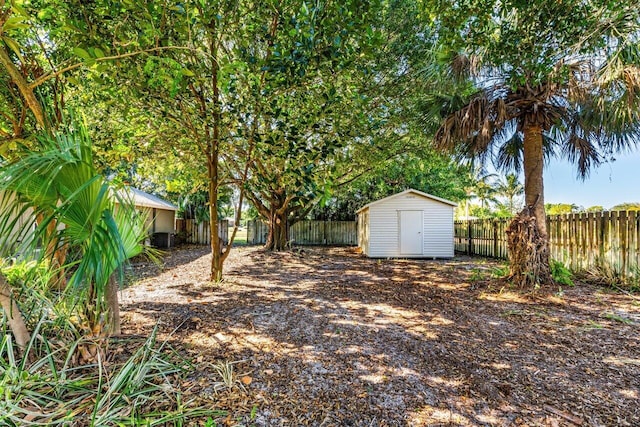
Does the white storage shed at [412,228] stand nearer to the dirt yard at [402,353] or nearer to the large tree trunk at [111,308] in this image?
the dirt yard at [402,353]

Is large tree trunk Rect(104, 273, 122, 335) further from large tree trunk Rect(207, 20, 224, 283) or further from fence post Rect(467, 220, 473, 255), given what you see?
fence post Rect(467, 220, 473, 255)

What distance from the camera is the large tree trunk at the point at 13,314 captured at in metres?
2.12

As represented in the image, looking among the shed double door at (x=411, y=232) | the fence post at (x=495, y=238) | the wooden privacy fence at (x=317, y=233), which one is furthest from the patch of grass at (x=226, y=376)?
the wooden privacy fence at (x=317, y=233)

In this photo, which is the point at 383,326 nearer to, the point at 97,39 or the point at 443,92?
the point at 97,39

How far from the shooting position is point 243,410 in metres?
1.99

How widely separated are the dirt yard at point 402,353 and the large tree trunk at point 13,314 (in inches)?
34.9

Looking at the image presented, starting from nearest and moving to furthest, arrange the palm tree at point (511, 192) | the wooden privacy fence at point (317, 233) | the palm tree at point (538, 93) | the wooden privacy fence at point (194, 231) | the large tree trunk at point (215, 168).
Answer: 1. the palm tree at point (538, 93)
2. the large tree trunk at point (215, 168)
3. the wooden privacy fence at point (194, 231)
4. the wooden privacy fence at point (317, 233)
5. the palm tree at point (511, 192)

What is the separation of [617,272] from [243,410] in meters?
7.07

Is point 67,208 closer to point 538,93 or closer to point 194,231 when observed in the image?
point 538,93

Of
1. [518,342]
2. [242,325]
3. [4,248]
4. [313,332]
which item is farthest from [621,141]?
[4,248]

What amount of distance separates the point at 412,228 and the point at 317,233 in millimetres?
7047

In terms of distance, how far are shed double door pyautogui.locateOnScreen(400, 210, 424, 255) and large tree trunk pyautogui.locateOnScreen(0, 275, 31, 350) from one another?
10422mm

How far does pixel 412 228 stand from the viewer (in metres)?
11.2

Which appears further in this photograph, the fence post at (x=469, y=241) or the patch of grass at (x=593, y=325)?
the fence post at (x=469, y=241)
